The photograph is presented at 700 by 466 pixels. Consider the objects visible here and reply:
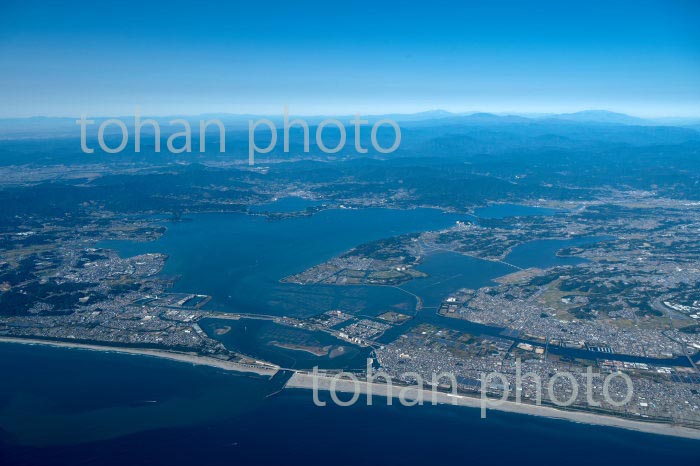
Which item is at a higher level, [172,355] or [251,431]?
[172,355]

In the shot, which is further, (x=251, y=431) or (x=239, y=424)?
(x=239, y=424)

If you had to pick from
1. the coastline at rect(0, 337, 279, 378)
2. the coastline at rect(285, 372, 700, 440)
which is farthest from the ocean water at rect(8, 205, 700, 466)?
the coastline at rect(0, 337, 279, 378)

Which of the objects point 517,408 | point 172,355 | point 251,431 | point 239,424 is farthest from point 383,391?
point 172,355

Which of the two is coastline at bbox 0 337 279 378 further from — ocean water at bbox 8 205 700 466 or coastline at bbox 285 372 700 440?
coastline at bbox 285 372 700 440

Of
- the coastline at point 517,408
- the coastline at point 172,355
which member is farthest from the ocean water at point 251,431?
the coastline at point 172,355

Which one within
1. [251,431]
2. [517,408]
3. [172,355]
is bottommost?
[251,431]

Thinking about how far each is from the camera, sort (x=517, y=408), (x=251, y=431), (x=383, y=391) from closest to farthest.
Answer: (x=251, y=431) < (x=517, y=408) < (x=383, y=391)

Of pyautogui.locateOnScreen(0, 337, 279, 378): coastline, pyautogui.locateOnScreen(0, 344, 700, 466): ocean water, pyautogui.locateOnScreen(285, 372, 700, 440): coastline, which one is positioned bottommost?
pyautogui.locateOnScreen(0, 344, 700, 466): ocean water

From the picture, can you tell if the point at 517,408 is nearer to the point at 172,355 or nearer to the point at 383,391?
the point at 383,391
